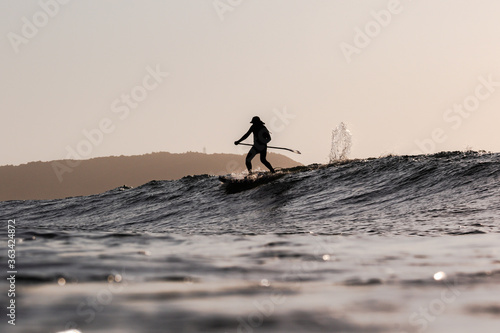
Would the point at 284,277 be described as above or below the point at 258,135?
below

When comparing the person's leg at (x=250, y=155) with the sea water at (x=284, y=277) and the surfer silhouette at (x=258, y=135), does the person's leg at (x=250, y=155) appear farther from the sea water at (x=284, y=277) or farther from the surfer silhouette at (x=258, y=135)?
the sea water at (x=284, y=277)

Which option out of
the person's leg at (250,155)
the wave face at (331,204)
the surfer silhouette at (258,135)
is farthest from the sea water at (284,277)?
the person's leg at (250,155)

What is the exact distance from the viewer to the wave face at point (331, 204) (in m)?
9.83

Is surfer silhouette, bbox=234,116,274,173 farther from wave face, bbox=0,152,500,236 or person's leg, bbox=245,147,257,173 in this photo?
wave face, bbox=0,152,500,236

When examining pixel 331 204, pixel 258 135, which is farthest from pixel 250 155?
pixel 331 204

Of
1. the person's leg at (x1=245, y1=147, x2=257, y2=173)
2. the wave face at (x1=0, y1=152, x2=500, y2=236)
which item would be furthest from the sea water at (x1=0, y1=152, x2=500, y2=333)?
the person's leg at (x1=245, y1=147, x2=257, y2=173)

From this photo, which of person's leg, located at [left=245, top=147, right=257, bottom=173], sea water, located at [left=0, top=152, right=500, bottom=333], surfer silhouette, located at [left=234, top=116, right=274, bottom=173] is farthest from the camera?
person's leg, located at [left=245, top=147, right=257, bottom=173]

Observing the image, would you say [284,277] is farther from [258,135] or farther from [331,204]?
[258,135]

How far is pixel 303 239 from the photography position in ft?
24.9

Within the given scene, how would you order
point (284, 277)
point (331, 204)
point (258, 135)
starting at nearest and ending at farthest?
point (284, 277), point (331, 204), point (258, 135)

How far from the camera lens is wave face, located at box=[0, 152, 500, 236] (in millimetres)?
9831

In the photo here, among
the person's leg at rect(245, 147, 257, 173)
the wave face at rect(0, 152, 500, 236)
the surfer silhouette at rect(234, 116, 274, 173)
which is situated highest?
the surfer silhouette at rect(234, 116, 274, 173)

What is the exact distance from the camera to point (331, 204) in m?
→ 13.8

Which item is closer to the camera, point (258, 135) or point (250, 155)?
point (258, 135)
